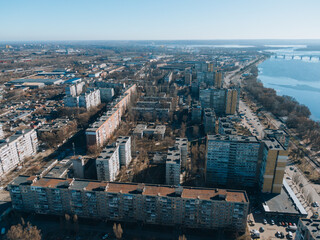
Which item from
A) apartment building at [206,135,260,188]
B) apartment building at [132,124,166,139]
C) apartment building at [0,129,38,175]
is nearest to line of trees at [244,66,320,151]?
apartment building at [206,135,260,188]

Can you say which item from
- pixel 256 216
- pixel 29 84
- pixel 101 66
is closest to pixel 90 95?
pixel 29 84

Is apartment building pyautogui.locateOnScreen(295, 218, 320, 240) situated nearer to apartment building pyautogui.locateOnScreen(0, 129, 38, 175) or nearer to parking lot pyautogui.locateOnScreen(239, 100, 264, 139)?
parking lot pyautogui.locateOnScreen(239, 100, 264, 139)

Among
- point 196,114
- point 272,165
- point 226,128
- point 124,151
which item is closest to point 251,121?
point 196,114

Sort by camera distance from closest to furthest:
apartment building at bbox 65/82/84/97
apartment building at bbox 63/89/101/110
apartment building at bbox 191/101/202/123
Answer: apartment building at bbox 191/101/202/123
apartment building at bbox 63/89/101/110
apartment building at bbox 65/82/84/97

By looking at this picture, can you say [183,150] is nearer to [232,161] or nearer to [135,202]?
[232,161]

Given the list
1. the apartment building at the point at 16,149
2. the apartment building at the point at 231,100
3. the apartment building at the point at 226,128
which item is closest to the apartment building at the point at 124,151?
the apartment building at the point at 226,128

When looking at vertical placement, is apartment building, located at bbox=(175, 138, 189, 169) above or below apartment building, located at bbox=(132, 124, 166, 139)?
above
